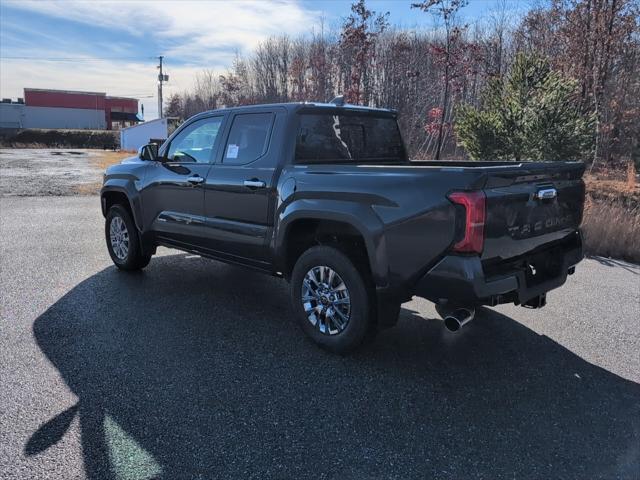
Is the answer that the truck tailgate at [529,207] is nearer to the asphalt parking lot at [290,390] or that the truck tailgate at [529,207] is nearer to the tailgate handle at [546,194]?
the tailgate handle at [546,194]

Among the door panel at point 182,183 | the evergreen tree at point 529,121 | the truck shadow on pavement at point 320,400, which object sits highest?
the evergreen tree at point 529,121

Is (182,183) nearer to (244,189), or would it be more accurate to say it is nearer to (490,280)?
(244,189)

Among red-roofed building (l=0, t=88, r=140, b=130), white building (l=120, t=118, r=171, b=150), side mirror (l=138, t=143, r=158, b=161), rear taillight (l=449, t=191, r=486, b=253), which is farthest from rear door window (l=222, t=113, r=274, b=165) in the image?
red-roofed building (l=0, t=88, r=140, b=130)

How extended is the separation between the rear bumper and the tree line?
22.2 ft

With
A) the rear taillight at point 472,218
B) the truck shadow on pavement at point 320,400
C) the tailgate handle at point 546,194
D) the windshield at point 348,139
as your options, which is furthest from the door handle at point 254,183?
the tailgate handle at point 546,194

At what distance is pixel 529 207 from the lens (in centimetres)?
349

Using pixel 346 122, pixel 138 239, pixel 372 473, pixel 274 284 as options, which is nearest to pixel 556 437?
pixel 372 473

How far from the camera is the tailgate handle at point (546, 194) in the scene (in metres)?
3.55

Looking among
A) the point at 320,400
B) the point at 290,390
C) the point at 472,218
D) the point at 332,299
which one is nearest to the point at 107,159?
the point at 332,299

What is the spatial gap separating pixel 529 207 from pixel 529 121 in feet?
23.6

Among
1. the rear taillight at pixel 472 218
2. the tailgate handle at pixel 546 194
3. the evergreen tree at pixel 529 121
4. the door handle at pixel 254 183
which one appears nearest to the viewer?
the rear taillight at pixel 472 218

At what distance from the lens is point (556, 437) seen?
2986 millimetres

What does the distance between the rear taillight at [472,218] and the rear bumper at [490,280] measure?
0.28ft

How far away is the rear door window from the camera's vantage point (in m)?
4.63
